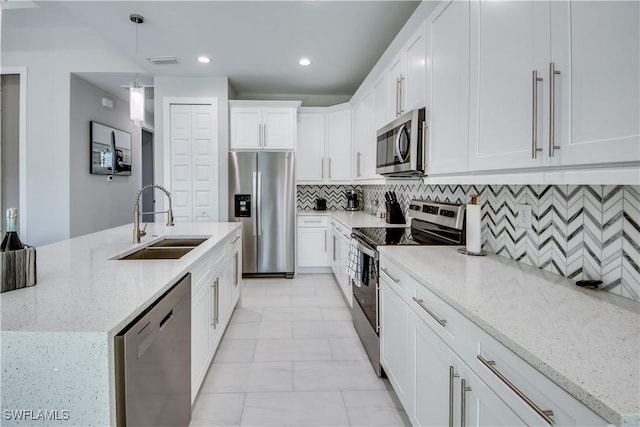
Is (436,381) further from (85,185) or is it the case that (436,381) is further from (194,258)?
(85,185)

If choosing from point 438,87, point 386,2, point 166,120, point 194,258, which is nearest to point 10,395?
point 194,258

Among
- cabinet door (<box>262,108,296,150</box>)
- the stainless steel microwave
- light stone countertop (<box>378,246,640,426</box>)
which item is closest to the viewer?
light stone countertop (<box>378,246,640,426</box>)

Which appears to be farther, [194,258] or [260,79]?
[260,79]

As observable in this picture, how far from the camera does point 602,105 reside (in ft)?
3.08

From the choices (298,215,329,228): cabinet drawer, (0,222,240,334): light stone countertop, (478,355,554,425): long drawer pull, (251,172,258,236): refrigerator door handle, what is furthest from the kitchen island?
(298,215,329,228): cabinet drawer

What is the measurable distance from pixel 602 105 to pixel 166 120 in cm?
468

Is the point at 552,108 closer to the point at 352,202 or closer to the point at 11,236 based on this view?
the point at 11,236

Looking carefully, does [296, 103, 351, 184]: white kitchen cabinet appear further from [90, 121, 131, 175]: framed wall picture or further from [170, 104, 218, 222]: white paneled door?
[90, 121, 131, 175]: framed wall picture

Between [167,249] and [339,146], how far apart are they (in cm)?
320

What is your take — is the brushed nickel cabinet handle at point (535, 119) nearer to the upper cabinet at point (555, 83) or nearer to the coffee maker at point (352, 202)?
the upper cabinet at point (555, 83)

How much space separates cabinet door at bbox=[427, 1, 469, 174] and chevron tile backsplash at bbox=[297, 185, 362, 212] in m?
3.37

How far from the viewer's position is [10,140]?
4.54 meters

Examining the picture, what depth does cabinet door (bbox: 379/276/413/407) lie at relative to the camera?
1.72m

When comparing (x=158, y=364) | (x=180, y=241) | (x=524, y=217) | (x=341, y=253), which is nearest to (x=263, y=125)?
(x=341, y=253)
